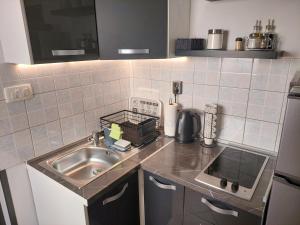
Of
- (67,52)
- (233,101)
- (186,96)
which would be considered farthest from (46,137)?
(233,101)

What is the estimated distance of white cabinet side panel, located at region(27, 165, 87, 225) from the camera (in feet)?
3.74

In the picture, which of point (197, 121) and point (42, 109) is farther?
point (197, 121)

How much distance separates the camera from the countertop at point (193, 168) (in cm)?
104

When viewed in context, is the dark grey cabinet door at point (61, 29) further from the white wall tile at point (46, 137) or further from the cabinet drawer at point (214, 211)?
the cabinet drawer at point (214, 211)

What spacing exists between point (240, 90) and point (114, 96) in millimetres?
952

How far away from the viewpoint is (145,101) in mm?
1900

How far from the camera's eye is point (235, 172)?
1302 millimetres

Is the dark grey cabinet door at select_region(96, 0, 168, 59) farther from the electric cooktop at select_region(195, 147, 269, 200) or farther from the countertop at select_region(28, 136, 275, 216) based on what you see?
the electric cooktop at select_region(195, 147, 269, 200)

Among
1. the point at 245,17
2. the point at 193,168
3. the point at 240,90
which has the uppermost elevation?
the point at 245,17

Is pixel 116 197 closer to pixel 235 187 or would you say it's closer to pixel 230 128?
pixel 235 187

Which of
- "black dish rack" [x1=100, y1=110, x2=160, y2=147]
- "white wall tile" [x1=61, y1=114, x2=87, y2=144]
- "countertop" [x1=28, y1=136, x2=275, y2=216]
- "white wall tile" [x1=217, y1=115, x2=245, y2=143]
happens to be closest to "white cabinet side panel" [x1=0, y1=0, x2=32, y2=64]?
"white wall tile" [x1=61, y1=114, x2=87, y2=144]

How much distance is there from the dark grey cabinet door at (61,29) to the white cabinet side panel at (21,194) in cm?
70

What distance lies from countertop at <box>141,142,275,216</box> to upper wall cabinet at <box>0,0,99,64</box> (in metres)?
0.77

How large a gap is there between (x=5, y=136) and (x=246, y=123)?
4.72ft
